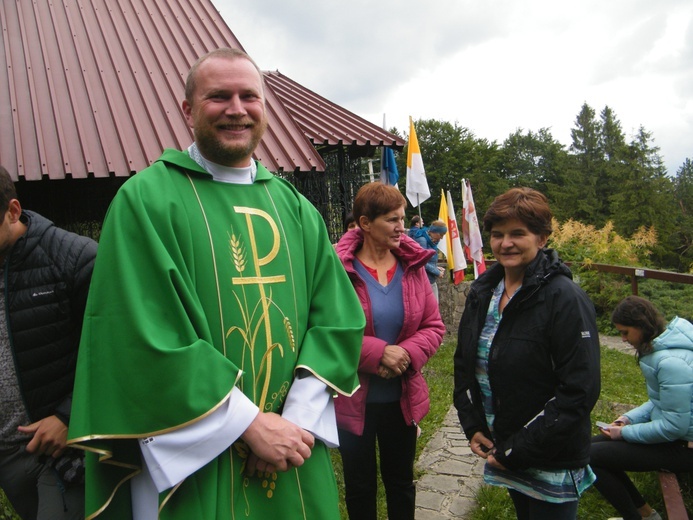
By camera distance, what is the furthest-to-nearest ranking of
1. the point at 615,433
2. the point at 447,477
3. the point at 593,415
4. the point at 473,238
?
the point at 473,238
the point at 593,415
the point at 447,477
the point at 615,433

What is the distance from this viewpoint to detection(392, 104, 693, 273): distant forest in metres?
32.7

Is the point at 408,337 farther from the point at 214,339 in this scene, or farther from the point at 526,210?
the point at 214,339

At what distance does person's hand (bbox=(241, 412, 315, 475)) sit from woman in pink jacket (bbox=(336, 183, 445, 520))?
990 mm

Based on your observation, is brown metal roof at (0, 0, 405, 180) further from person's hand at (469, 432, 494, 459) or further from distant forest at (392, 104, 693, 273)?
distant forest at (392, 104, 693, 273)

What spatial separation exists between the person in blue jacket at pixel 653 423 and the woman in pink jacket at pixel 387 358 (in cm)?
117

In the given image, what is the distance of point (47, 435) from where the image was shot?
1881 mm

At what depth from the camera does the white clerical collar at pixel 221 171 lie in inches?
71.1

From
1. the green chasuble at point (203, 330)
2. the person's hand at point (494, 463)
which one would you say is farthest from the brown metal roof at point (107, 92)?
the person's hand at point (494, 463)

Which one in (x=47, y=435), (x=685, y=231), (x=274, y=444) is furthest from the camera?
(x=685, y=231)

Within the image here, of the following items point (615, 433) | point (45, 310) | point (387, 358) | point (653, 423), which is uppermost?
point (45, 310)

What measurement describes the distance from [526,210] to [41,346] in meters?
1.91

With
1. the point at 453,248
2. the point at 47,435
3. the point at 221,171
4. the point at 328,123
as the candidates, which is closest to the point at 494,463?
the point at 221,171

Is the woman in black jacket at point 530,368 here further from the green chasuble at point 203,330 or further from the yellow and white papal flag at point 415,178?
the yellow and white papal flag at point 415,178

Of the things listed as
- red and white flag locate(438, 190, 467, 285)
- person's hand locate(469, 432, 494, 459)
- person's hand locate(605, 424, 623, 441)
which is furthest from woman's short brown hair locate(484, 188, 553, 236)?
red and white flag locate(438, 190, 467, 285)
